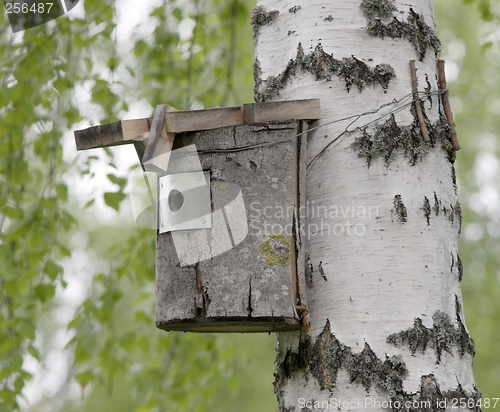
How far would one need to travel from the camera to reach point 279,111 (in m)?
1.66

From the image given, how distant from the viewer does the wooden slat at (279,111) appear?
166 cm

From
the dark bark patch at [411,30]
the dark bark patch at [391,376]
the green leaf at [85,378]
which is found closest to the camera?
the dark bark patch at [391,376]

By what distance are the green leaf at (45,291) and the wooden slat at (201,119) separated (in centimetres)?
123

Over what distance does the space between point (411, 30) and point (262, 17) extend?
0.43m

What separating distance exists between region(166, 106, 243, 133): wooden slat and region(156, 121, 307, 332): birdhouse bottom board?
22mm

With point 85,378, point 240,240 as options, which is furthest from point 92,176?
point 240,240

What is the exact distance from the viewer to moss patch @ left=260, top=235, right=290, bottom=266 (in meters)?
1.60

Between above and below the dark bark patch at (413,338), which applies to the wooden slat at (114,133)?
above

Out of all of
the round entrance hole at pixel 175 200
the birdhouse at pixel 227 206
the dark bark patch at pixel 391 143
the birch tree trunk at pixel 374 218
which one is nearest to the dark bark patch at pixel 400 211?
the birch tree trunk at pixel 374 218

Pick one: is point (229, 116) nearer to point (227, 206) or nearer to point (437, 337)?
point (227, 206)

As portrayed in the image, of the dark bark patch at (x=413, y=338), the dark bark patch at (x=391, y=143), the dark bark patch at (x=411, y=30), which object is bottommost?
the dark bark patch at (x=413, y=338)

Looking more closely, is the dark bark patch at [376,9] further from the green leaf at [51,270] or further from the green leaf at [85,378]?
the green leaf at [85,378]

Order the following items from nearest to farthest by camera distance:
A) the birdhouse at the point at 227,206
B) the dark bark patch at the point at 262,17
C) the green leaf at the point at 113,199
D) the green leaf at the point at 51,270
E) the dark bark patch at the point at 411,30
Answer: the birdhouse at the point at 227,206 < the dark bark patch at the point at 411,30 < the dark bark patch at the point at 262,17 < the green leaf at the point at 51,270 < the green leaf at the point at 113,199

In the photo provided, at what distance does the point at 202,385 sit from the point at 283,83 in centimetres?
204
